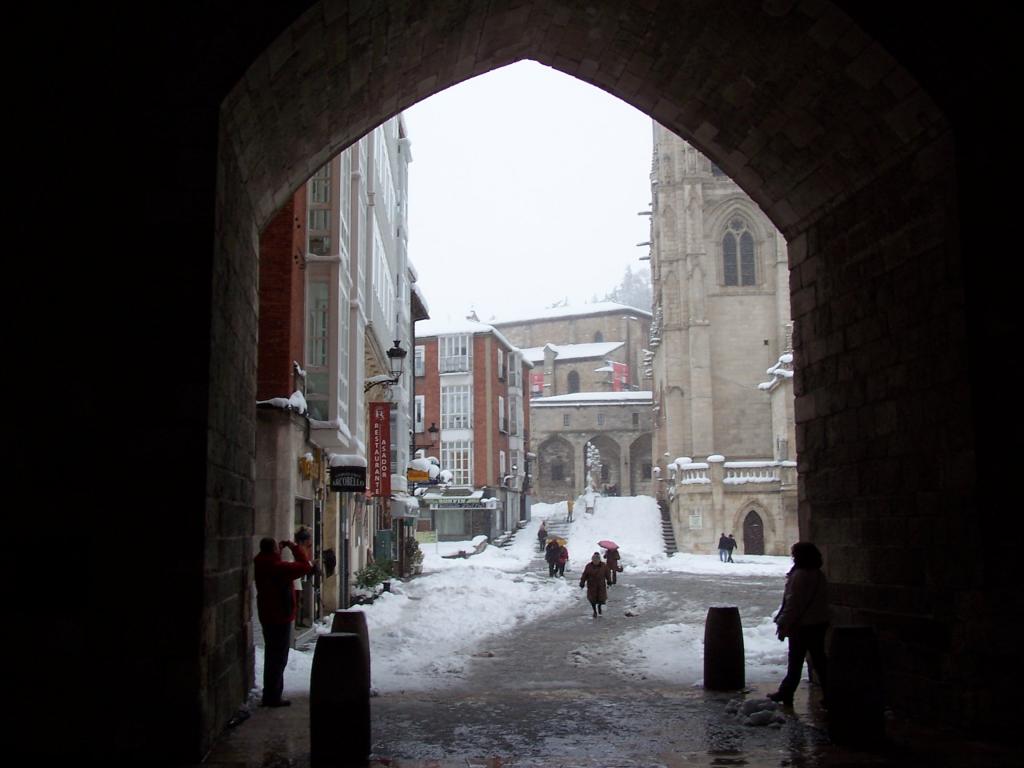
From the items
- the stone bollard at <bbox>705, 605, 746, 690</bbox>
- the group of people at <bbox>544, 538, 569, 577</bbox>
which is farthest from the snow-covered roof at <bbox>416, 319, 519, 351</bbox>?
the stone bollard at <bbox>705, 605, 746, 690</bbox>

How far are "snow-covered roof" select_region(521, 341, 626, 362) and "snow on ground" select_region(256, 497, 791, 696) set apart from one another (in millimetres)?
51292

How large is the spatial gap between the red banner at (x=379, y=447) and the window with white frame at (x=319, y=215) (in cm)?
774

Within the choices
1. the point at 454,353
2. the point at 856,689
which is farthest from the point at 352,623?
the point at 454,353

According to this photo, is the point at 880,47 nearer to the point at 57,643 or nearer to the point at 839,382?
the point at 839,382

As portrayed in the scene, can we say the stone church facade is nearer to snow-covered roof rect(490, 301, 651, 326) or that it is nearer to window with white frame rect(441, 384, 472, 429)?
window with white frame rect(441, 384, 472, 429)

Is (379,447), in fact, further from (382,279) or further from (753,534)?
(753,534)

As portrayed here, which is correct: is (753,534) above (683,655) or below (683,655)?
above

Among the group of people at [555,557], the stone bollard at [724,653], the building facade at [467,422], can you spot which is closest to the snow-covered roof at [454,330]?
the building facade at [467,422]

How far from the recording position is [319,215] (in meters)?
17.5

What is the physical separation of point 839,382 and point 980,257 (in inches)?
96.1

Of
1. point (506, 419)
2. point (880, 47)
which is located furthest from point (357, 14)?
point (506, 419)

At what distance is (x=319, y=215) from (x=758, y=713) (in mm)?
11737

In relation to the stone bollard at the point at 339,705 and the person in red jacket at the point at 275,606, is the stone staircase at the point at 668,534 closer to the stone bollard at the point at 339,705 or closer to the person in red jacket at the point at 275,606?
the person in red jacket at the point at 275,606

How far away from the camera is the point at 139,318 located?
7.40 m
